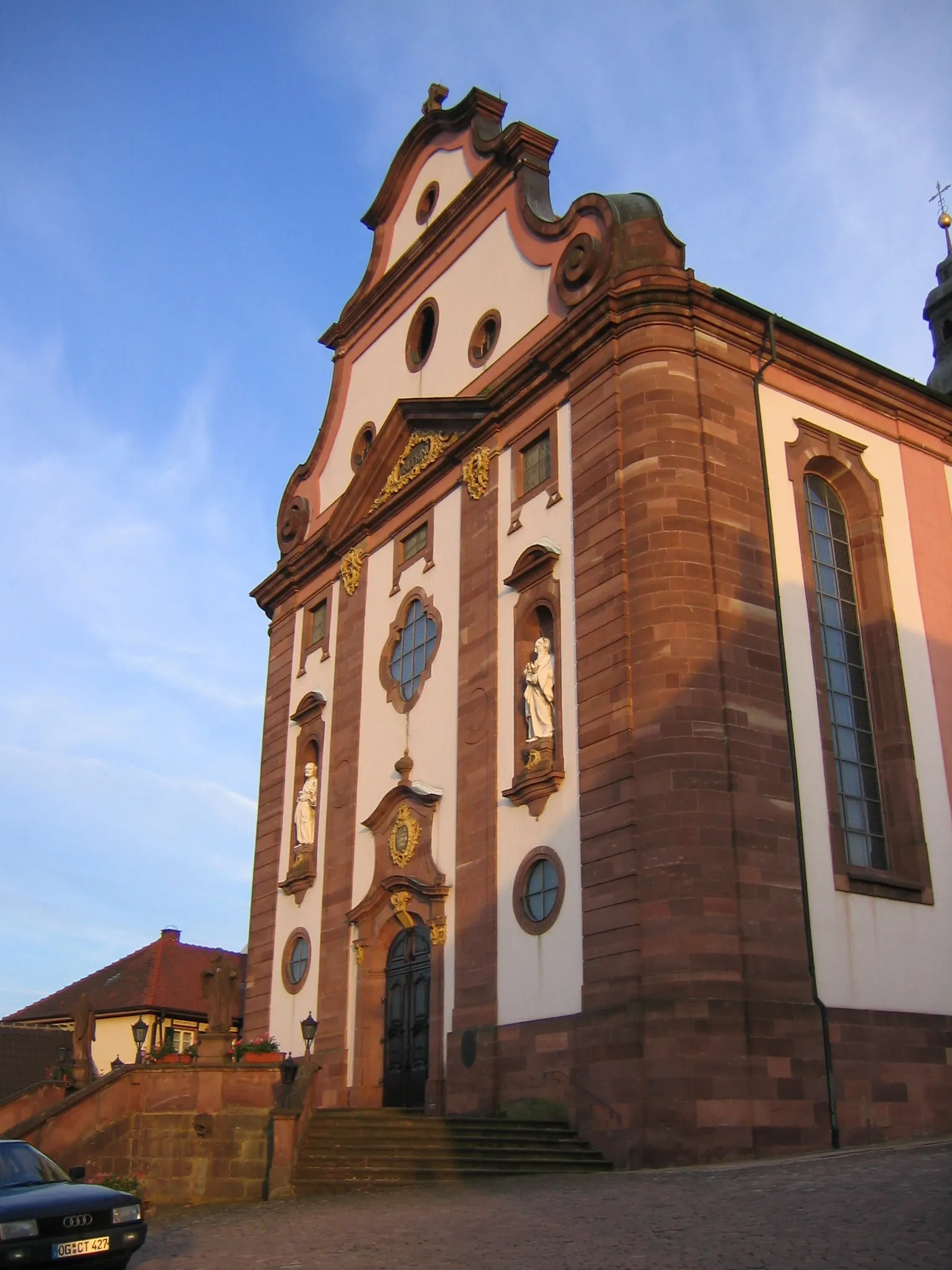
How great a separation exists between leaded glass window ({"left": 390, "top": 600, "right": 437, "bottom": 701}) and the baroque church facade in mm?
109

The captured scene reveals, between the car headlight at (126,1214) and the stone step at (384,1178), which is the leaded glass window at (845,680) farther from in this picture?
the car headlight at (126,1214)

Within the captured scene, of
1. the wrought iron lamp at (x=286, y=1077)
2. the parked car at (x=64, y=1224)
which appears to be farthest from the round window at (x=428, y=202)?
the parked car at (x=64, y=1224)

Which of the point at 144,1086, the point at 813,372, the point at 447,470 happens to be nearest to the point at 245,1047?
the point at 144,1086

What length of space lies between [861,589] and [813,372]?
379 centimetres

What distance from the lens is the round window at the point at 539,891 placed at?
1981 centimetres

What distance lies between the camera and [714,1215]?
11516mm

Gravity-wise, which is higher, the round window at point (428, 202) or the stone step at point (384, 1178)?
the round window at point (428, 202)

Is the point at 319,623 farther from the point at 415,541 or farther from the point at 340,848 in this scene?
the point at 340,848

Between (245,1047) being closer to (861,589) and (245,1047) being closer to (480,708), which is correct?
(480,708)

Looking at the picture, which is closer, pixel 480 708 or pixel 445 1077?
pixel 445 1077

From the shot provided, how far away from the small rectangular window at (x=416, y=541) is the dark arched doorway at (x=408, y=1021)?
7536 millimetres

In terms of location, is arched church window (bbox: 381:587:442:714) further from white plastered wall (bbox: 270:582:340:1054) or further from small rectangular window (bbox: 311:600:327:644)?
small rectangular window (bbox: 311:600:327:644)

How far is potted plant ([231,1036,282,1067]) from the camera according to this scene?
18.7 m

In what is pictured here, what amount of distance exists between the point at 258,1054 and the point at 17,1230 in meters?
10.1
